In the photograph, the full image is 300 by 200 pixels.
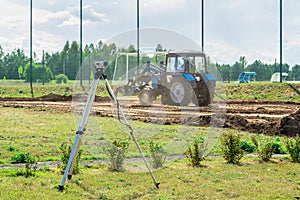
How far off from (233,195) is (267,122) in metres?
8.15

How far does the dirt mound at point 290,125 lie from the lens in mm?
13656

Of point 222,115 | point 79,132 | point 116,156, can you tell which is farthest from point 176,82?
point 79,132

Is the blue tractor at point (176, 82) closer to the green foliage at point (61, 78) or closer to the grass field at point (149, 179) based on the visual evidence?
the grass field at point (149, 179)

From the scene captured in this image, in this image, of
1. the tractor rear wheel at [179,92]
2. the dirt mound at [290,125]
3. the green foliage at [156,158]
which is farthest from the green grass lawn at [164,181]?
the tractor rear wheel at [179,92]

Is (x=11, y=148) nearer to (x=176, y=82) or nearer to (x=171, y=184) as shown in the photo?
(x=171, y=184)

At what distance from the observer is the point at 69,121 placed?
1698 centimetres

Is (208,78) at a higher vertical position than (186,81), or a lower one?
higher

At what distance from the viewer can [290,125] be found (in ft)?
45.5

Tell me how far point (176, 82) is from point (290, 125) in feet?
22.8

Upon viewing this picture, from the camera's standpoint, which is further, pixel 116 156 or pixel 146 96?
pixel 146 96

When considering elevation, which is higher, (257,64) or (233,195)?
(257,64)

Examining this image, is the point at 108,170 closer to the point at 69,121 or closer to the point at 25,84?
the point at 69,121

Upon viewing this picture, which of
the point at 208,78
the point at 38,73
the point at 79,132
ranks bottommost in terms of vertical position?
the point at 79,132

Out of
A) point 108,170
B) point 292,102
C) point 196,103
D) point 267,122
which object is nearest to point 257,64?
point 292,102
